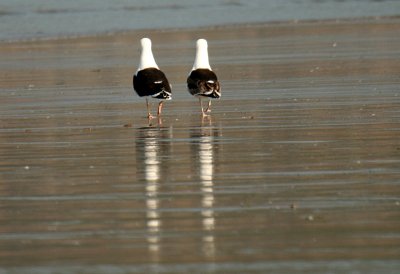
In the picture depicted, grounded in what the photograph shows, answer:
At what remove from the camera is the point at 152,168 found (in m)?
12.9

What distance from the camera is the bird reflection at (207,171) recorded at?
922cm

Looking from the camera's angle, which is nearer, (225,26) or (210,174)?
(210,174)

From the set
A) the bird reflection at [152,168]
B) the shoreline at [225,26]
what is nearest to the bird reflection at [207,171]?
the bird reflection at [152,168]

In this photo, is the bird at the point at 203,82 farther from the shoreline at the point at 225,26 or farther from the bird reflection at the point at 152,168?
the shoreline at the point at 225,26

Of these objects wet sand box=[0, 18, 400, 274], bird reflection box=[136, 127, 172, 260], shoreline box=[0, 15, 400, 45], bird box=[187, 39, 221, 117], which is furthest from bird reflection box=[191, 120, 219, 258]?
shoreline box=[0, 15, 400, 45]

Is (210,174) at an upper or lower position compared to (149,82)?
lower

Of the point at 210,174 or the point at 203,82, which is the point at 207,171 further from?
the point at 203,82

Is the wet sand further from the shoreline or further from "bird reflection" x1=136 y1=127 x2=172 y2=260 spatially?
the shoreline

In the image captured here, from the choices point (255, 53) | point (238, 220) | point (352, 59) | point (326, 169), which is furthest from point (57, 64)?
point (238, 220)

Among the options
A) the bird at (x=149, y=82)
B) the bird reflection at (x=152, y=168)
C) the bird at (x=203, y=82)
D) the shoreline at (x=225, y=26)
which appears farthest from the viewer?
the shoreline at (x=225, y=26)

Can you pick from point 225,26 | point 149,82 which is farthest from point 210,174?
point 225,26

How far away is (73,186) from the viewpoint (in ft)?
39.1

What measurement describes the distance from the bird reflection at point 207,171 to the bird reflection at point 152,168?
1.02ft

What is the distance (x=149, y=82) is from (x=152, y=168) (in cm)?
570
